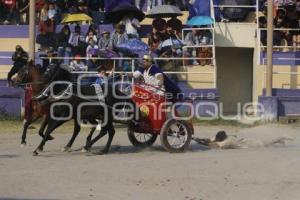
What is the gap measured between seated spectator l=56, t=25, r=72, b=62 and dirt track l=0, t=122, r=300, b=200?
680cm

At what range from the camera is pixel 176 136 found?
48.8 ft

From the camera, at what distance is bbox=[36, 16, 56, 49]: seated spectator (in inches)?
922

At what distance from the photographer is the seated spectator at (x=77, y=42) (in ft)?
74.4

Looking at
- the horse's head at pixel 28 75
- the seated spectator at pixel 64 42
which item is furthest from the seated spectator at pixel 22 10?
the horse's head at pixel 28 75

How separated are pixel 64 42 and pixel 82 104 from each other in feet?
30.1

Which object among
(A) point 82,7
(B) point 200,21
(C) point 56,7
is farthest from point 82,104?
(C) point 56,7

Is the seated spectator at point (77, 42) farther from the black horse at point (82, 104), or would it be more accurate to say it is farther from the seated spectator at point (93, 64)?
the black horse at point (82, 104)

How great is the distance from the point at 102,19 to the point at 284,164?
45.2ft

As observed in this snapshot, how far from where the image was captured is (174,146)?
1484 centimetres

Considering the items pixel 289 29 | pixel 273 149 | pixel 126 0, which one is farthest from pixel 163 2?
pixel 273 149

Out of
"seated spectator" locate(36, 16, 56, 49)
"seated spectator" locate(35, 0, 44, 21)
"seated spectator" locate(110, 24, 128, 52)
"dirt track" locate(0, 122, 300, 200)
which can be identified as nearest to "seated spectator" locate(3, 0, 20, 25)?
"seated spectator" locate(35, 0, 44, 21)

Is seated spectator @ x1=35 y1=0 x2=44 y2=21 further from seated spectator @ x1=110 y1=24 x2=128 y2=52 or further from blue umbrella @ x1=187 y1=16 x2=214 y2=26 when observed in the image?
blue umbrella @ x1=187 y1=16 x2=214 y2=26

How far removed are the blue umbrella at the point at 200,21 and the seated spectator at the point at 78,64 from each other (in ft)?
12.2

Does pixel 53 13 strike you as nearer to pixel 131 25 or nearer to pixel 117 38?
pixel 131 25
